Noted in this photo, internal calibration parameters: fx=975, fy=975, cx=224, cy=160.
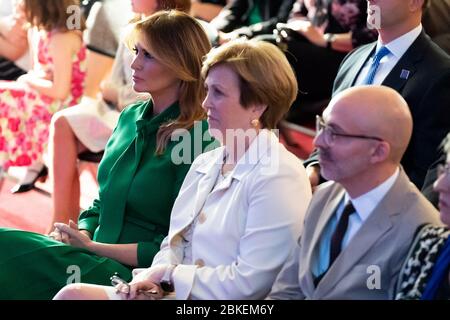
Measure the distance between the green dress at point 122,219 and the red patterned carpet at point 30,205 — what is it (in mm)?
1380

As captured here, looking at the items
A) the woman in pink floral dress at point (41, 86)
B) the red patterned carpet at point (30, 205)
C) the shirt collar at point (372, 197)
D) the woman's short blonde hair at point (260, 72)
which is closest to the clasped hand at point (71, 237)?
the woman's short blonde hair at point (260, 72)

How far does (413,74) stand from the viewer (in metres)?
3.22

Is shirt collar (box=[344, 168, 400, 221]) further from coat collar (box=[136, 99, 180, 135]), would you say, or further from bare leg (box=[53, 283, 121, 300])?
coat collar (box=[136, 99, 180, 135])

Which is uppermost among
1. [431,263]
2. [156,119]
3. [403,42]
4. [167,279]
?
[403,42]

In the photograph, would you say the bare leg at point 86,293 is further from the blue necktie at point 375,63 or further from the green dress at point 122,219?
the blue necktie at point 375,63

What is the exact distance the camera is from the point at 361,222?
2502 mm

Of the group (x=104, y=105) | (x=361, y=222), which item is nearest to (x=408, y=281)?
(x=361, y=222)

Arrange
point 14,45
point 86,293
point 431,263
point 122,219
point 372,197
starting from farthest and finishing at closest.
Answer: point 14,45, point 122,219, point 86,293, point 372,197, point 431,263

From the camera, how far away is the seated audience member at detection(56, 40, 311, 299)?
2688 millimetres

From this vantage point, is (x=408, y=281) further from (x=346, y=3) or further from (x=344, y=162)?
(x=346, y=3)

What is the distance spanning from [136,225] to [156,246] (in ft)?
0.39

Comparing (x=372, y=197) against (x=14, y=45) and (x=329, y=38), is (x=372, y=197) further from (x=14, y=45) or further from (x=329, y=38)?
(x=14, y=45)

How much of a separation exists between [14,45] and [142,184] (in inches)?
91.6

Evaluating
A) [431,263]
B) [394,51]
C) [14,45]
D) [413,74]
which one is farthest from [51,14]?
[431,263]
